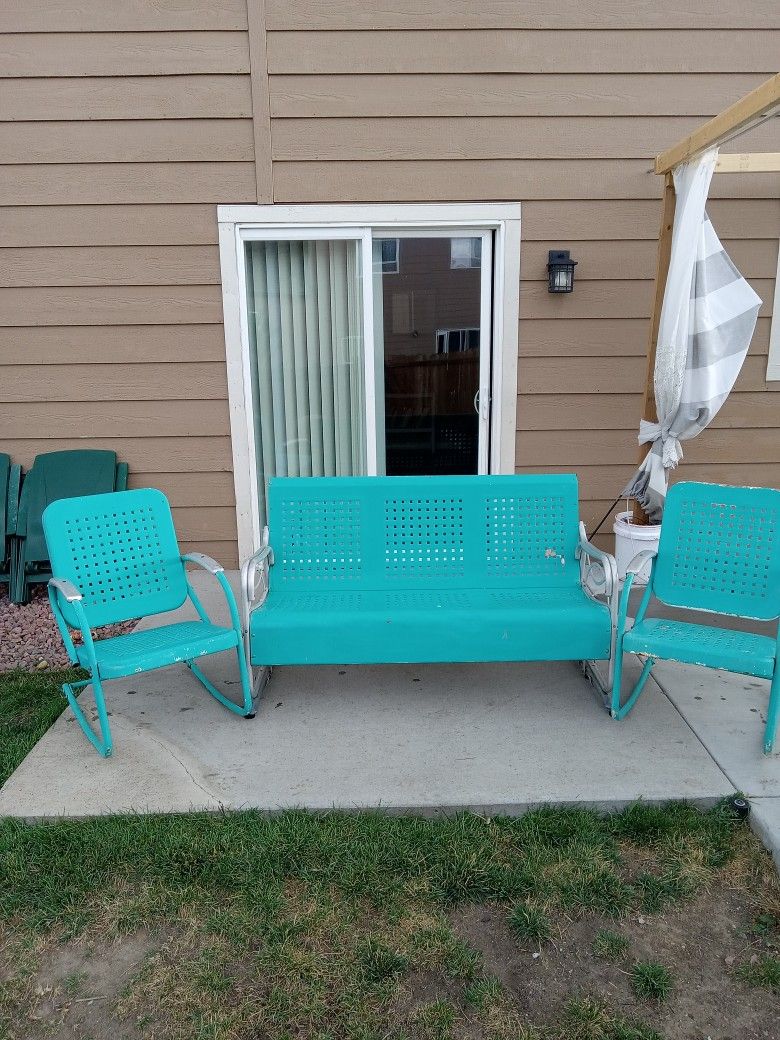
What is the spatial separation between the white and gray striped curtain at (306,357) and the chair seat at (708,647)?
2409 mm

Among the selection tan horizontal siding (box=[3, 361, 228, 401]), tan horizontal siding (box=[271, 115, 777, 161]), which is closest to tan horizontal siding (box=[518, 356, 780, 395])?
tan horizontal siding (box=[271, 115, 777, 161])

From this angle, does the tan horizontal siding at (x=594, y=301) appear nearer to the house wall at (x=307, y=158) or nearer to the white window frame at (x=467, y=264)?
the house wall at (x=307, y=158)

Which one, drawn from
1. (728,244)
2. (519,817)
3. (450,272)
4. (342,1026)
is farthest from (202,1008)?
(728,244)

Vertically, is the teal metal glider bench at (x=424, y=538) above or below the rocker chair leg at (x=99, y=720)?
above

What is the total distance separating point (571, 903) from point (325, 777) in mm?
880

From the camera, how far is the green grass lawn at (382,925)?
1.69 metres

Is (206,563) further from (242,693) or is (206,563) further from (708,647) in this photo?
(708,647)

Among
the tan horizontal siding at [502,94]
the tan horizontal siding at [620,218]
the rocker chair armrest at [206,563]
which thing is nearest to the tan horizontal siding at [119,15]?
the tan horizontal siding at [502,94]

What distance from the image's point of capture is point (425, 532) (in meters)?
3.28

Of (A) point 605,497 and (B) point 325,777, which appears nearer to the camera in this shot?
(B) point 325,777

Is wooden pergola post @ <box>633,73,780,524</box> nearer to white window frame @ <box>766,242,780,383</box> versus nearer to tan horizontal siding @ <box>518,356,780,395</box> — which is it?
tan horizontal siding @ <box>518,356,780,395</box>

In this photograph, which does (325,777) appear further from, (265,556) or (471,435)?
(471,435)

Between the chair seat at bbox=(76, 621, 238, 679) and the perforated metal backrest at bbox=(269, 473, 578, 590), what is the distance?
19.2 inches

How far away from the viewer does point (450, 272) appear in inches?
175
